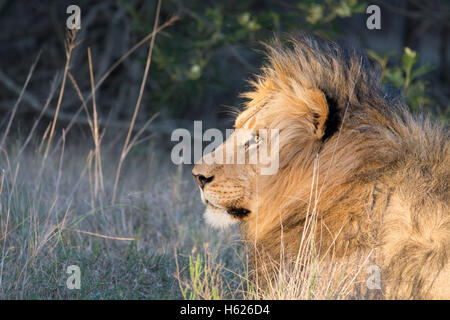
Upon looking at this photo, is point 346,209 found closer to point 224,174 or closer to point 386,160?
point 386,160

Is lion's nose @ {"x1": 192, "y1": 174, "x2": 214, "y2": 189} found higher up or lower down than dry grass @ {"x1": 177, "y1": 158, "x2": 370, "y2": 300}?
higher up

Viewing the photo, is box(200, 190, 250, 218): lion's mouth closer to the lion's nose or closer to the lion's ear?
the lion's nose

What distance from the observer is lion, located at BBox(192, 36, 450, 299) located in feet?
8.53

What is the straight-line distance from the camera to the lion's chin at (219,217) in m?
3.22

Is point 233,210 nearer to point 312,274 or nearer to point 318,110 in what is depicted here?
point 312,274

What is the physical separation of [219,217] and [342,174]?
757 millimetres

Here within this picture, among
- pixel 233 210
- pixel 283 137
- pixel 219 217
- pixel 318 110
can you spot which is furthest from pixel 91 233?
pixel 318 110

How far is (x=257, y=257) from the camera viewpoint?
3330mm

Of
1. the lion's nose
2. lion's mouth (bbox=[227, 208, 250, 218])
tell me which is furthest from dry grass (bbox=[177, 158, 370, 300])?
the lion's nose

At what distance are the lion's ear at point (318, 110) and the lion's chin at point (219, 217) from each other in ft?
2.23

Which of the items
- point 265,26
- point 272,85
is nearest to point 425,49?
point 265,26

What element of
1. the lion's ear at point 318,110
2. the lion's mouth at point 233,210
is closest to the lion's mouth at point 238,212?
the lion's mouth at point 233,210

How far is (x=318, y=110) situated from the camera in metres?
2.93

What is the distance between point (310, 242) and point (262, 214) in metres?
0.35
